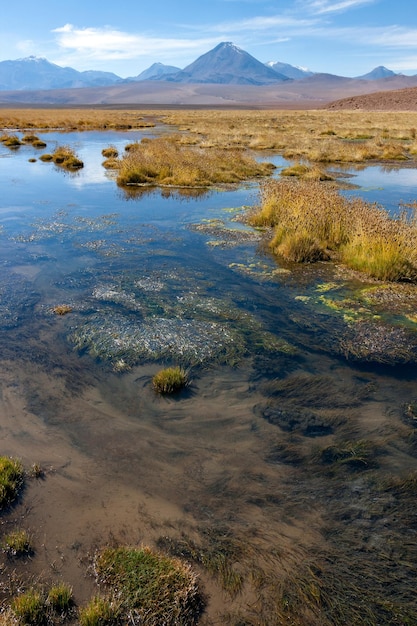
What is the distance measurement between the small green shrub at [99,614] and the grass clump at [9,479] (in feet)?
5.70

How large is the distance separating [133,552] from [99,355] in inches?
163

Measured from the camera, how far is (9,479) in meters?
5.11

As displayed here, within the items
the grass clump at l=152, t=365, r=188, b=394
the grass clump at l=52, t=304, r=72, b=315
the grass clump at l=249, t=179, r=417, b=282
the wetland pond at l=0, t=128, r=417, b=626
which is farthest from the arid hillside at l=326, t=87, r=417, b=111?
the grass clump at l=152, t=365, r=188, b=394

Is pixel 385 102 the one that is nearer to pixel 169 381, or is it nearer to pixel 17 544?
pixel 169 381

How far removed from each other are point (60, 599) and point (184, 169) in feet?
75.8

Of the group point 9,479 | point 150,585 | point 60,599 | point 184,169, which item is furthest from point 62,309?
point 184,169

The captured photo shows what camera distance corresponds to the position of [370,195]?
21312mm

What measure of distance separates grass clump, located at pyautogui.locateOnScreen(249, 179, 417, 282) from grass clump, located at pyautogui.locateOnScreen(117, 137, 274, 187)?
808 centimetres

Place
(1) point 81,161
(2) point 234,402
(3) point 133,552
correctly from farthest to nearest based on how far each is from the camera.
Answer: (1) point 81,161, (2) point 234,402, (3) point 133,552

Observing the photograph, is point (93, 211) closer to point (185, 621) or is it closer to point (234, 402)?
point (234, 402)

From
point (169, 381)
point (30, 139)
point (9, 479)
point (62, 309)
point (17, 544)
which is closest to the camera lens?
point (17, 544)

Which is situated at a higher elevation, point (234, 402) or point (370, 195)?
point (370, 195)

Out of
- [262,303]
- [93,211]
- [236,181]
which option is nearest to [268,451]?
[262,303]

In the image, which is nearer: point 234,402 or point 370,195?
point 234,402
